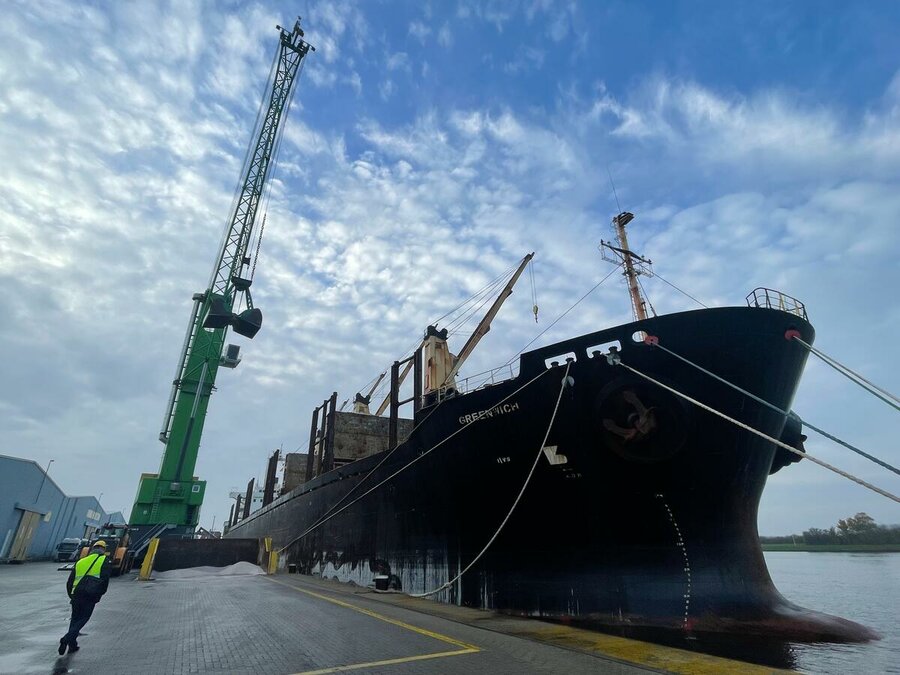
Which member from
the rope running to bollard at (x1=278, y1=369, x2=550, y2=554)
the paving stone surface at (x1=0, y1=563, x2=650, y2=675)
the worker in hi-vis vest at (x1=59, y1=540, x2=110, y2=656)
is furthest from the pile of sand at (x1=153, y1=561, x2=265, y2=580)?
the worker in hi-vis vest at (x1=59, y1=540, x2=110, y2=656)

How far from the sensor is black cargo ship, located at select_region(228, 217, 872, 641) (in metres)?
8.54

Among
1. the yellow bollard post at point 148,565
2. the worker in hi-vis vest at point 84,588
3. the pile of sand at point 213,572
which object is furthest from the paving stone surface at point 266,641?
the pile of sand at point 213,572

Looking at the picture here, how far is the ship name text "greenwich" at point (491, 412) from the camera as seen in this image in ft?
35.4

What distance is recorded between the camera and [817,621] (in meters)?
8.70

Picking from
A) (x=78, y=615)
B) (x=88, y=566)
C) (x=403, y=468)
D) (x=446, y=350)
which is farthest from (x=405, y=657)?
(x=446, y=350)

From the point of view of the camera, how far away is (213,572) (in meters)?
20.4

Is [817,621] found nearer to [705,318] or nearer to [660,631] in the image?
[660,631]

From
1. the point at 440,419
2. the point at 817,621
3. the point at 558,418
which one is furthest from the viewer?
the point at 440,419

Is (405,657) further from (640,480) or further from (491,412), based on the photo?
(491,412)

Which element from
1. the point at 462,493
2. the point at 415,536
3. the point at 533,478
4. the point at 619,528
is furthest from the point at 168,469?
the point at 619,528

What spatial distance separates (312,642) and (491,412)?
5.89 metres

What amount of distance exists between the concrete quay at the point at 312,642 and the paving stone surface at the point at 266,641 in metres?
0.02

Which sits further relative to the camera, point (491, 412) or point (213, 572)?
point (213, 572)

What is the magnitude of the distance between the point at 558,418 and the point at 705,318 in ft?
11.6
